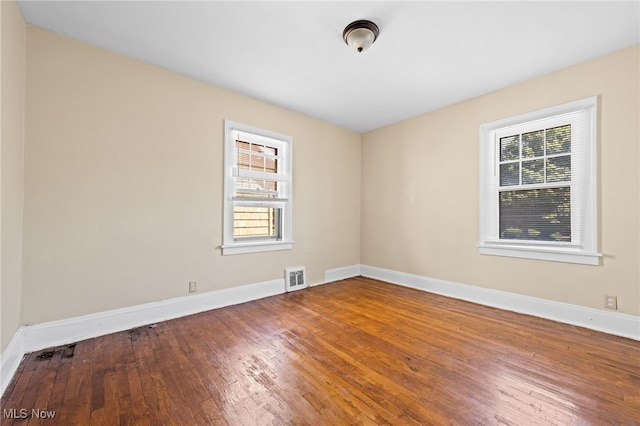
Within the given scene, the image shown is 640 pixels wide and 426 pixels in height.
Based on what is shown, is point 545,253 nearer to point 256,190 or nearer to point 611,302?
point 611,302

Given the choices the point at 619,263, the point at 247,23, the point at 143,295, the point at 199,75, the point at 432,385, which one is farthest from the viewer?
the point at 199,75

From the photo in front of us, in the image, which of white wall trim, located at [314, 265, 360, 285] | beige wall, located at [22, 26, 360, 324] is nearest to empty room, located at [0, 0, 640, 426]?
beige wall, located at [22, 26, 360, 324]

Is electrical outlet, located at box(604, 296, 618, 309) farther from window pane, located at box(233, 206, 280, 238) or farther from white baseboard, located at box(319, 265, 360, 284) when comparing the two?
window pane, located at box(233, 206, 280, 238)

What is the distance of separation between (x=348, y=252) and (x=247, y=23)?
3728mm

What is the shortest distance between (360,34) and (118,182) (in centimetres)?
268

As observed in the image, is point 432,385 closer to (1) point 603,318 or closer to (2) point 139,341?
(1) point 603,318

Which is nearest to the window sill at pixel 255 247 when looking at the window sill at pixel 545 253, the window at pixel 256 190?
the window at pixel 256 190

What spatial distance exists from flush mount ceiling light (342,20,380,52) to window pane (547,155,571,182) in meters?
2.49

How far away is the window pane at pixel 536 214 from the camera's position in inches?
116

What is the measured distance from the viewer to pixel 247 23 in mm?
2238

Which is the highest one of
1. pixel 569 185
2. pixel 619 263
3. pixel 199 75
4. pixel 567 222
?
pixel 199 75

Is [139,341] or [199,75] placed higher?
[199,75]

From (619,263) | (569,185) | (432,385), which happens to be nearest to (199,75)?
(432,385)

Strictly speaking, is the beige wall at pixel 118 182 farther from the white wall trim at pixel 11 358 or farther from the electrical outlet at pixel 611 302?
the electrical outlet at pixel 611 302
